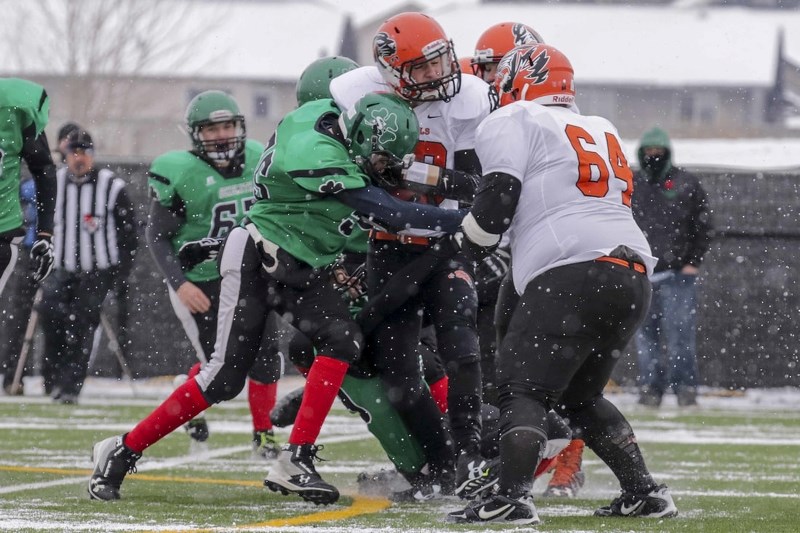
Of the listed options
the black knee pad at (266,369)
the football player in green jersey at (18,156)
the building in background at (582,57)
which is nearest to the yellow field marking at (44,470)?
the football player in green jersey at (18,156)

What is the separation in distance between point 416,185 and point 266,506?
1.22 m

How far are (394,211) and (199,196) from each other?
2129 mm

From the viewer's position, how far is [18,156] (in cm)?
588

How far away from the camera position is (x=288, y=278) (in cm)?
494

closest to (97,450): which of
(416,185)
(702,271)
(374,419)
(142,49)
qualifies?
(374,419)

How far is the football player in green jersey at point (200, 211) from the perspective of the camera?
659 centimetres

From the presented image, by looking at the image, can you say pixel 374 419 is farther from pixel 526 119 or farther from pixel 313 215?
pixel 526 119

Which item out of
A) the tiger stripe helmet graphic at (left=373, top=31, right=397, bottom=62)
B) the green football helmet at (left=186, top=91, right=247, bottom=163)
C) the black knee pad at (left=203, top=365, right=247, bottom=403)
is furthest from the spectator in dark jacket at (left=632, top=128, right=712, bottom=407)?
the black knee pad at (left=203, top=365, right=247, bottom=403)

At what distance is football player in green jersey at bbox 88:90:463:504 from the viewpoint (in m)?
4.73

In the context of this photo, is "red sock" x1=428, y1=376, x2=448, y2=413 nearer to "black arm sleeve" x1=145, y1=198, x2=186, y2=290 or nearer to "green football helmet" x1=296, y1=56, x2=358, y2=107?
"green football helmet" x1=296, y1=56, x2=358, y2=107

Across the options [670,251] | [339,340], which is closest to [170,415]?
A: [339,340]

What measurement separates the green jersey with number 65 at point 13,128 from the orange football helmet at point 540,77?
7.28ft

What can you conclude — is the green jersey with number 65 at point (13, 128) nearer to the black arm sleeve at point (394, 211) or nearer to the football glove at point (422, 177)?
the black arm sleeve at point (394, 211)

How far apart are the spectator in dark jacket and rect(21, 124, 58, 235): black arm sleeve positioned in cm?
496
